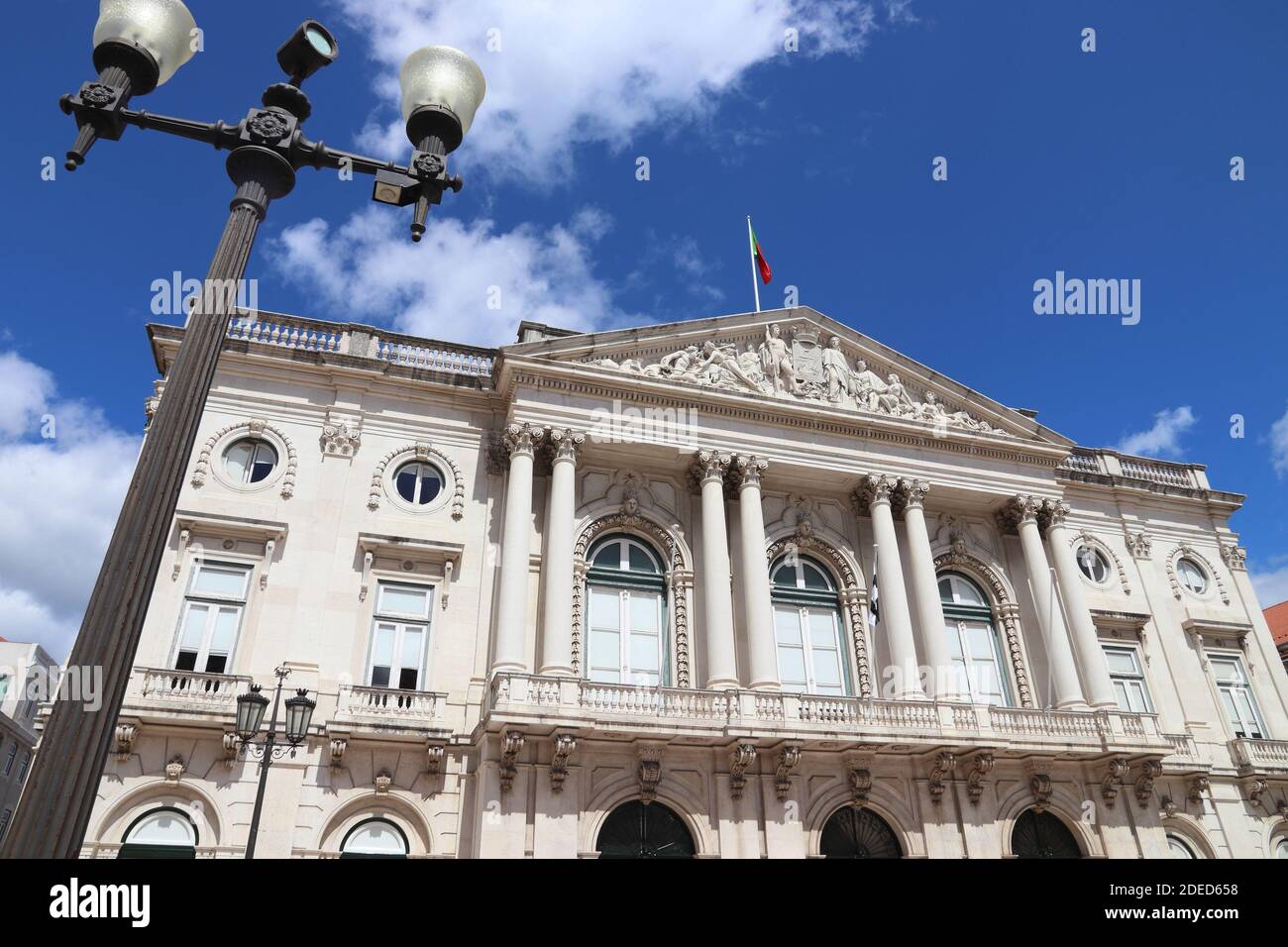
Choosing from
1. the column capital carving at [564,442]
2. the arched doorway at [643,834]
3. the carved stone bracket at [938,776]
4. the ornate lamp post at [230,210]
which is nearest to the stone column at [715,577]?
the arched doorway at [643,834]

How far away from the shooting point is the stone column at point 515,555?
18.0 m

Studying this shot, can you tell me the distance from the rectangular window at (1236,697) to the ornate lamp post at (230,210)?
86.0 ft

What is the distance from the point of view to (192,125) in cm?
686

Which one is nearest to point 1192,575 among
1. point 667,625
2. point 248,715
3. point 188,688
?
point 667,625

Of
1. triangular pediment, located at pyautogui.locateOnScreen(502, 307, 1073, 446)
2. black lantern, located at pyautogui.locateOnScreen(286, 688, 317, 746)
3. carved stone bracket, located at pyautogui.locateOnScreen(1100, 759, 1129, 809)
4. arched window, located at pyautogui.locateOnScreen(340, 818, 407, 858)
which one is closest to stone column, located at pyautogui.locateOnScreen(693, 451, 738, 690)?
triangular pediment, located at pyautogui.locateOnScreen(502, 307, 1073, 446)

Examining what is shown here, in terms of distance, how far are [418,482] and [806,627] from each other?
9.95 meters

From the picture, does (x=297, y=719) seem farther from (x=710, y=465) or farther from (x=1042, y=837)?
(x=1042, y=837)

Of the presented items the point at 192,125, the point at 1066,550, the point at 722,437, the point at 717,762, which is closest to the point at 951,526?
the point at 1066,550

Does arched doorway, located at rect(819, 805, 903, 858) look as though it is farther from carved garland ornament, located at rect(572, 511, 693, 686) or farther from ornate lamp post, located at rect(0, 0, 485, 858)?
ornate lamp post, located at rect(0, 0, 485, 858)

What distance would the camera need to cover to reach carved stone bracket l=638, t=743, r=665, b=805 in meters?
17.6

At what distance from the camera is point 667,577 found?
21.3m
